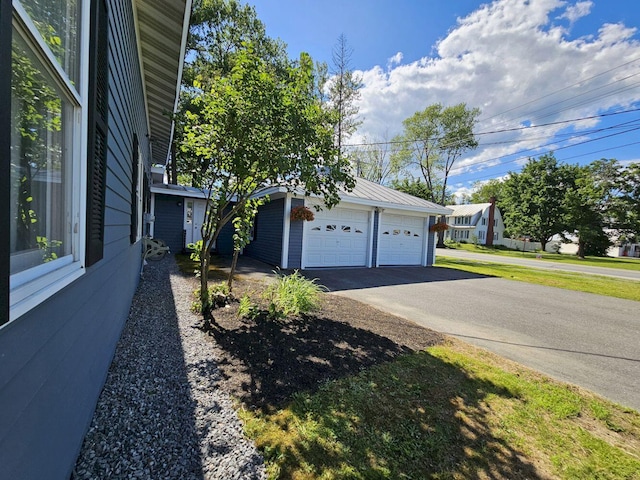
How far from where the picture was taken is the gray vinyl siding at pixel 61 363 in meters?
0.95

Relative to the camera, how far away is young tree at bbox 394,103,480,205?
26641mm

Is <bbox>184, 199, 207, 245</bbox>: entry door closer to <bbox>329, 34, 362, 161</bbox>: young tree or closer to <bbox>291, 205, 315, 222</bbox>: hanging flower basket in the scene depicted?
<bbox>291, 205, 315, 222</bbox>: hanging flower basket

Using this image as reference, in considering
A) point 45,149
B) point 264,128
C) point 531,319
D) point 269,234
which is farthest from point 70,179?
point 269,234

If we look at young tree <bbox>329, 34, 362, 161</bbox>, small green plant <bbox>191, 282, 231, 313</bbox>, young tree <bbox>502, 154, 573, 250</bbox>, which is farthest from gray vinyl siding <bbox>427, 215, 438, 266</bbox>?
young tree <bbox>502, 154, 573, 250</bbox>

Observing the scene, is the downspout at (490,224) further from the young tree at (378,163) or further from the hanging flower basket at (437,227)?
the hanging flower basket at (437,227)

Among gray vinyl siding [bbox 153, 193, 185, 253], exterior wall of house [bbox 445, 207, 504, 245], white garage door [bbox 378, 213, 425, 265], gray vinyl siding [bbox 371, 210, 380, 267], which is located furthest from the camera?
exterior wall of house [bbox 445, 207, 504, 245]

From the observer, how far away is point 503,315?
579 centimetres

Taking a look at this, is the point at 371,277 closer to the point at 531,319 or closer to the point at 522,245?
the point at 531,319

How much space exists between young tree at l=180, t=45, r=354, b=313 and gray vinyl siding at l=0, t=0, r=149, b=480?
1.25 metres

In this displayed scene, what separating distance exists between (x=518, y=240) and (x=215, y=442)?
43290 mm

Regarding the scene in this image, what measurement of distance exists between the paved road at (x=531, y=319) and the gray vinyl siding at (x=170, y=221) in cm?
656

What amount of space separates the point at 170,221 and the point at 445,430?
12562 millimetres

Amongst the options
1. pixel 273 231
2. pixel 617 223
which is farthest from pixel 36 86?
pixel 617 223

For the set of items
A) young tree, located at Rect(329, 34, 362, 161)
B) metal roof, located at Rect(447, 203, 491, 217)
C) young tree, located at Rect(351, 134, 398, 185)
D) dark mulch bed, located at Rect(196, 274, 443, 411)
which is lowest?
dark mulch bed, located at Rect(196, 274, 443, 411)
